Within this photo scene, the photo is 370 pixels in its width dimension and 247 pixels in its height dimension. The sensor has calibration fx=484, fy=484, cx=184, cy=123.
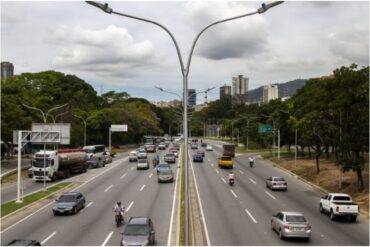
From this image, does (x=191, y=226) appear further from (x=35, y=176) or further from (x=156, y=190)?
(x=35, y=176)

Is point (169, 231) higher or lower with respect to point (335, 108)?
lower

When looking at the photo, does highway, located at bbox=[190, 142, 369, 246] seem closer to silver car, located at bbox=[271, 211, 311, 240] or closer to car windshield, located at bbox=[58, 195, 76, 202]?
silver car, located at bbox=[271, 211, 311, 240]

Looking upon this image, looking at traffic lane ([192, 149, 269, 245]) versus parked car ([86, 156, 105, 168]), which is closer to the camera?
traffic lane ([192, 149, 269, 245])

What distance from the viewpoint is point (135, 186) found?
49062 millimetres

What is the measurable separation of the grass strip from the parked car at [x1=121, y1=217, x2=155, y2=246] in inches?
542

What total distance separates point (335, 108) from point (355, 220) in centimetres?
1323

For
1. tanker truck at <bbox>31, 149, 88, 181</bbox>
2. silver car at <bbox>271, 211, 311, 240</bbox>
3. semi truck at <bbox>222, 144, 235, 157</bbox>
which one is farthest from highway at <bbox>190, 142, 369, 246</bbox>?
semi truck at <bbox>222, 144, 235, 157</bbox>

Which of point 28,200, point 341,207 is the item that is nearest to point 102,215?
point 28,200

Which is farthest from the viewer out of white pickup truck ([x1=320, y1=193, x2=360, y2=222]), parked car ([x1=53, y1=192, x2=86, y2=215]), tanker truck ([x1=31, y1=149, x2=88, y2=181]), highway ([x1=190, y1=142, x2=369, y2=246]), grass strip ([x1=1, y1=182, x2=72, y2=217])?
tanker truck ([x1=31, y1=149, x2=88, y2=181])

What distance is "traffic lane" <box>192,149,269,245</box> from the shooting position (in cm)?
2589

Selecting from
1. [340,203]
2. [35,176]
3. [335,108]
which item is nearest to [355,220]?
[340,203]

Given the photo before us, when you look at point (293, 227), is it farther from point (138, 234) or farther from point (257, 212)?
point (257, 212)

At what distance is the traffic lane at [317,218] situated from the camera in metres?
27.1

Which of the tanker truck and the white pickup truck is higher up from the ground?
the tanker truck
